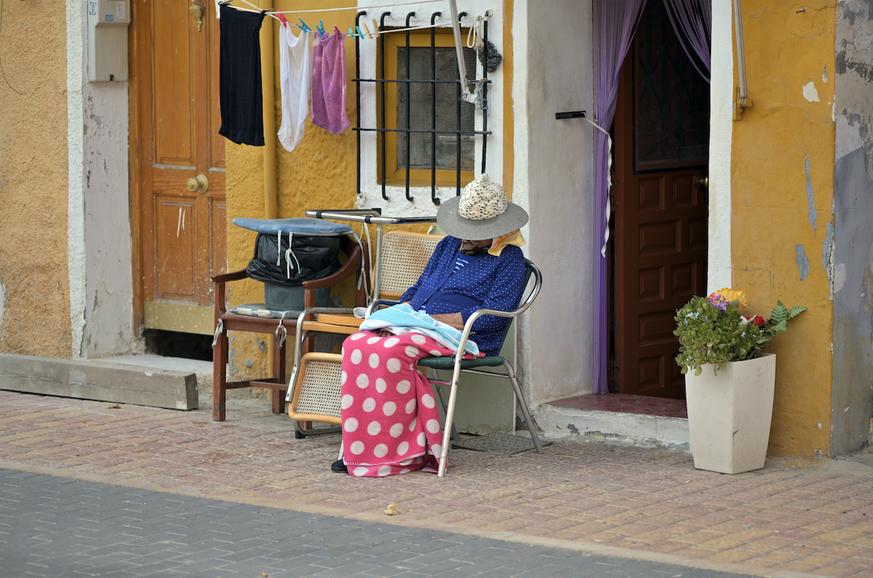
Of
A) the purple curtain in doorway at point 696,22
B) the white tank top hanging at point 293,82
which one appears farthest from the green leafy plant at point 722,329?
the white tank top hanging at point 293,82

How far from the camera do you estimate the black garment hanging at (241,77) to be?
7.22 meters

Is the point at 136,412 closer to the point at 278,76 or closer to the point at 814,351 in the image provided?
the point at 278,76

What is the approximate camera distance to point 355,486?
5.58 m

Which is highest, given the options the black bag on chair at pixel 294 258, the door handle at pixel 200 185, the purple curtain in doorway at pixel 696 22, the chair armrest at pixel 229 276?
the purple curtain in doorway at pixel 696 22

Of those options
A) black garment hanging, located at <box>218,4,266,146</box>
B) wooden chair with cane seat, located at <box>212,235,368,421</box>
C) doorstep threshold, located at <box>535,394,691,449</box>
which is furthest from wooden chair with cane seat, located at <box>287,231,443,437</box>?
black garment hanging, located at <box>218,4,266,146</box>

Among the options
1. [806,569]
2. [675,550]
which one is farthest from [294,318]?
[806,569]

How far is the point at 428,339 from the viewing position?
231 inches

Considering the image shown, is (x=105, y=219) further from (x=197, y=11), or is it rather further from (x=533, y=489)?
(x=533, y=489)

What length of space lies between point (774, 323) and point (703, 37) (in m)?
1.77

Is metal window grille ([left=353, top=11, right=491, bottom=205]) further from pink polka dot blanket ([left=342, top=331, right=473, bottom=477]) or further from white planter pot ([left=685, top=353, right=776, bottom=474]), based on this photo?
white planter pot ([left=685, top=353, right=776, bottom=474])

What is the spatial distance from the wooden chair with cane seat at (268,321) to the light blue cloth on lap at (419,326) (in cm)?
82

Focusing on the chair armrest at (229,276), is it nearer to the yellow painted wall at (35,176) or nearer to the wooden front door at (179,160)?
the wooden front door at (179,160)

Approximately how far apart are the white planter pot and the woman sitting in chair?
102 cm

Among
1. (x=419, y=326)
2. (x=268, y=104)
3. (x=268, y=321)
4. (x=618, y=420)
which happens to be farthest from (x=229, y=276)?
(x=618, y=420)
